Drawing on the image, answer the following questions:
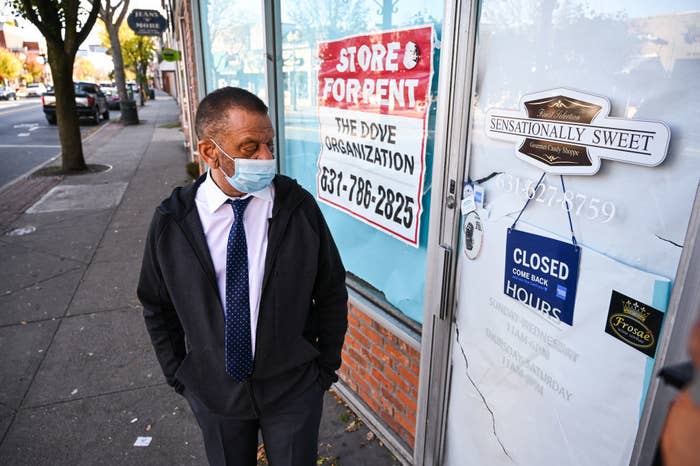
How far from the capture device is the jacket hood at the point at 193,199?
71.3 inches

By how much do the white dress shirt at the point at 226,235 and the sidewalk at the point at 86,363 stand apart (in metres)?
1.58

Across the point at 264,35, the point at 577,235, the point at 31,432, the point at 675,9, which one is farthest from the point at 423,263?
the point at 31,432

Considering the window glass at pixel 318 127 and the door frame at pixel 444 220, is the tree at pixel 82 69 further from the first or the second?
the door frame at pixel 444 220

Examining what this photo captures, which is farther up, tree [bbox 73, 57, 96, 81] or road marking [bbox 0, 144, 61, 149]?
tree [bbox 73, 57, 96, 81]

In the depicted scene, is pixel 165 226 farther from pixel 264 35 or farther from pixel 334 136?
pixel 264 35

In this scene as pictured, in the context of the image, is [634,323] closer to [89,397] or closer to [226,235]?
[226,235]

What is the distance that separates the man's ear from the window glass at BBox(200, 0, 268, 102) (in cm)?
234

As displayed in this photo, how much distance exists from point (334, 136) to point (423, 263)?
1.12 m

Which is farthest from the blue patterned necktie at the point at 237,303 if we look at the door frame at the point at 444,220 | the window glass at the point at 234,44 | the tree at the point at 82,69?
the tree at the point at 82,69

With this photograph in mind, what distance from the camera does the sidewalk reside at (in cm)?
301

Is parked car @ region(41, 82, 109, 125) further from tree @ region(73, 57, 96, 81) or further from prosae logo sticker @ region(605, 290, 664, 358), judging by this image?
tree @ region(73, 57, 96, 81)

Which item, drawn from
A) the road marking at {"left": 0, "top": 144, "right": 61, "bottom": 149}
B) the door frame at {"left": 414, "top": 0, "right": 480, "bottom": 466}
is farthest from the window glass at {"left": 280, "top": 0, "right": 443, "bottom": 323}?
the road marking at {"left": 0, "top": 144, "right": 61, "bottom": 149}

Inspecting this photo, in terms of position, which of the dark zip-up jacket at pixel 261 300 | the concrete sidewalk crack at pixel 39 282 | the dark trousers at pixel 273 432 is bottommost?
the concrete sidewalk crack at pixel 39 282

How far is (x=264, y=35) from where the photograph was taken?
385 cm
